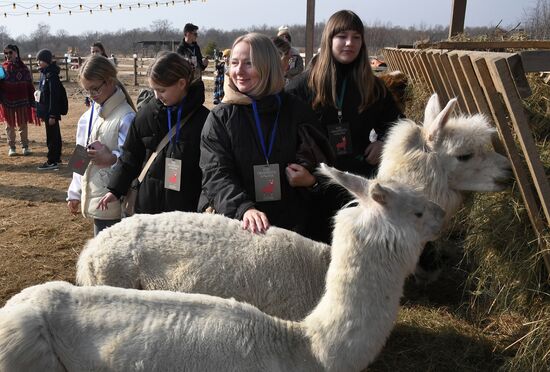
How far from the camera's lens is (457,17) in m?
7.71

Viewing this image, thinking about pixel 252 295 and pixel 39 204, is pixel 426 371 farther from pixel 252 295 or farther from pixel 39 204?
pixel 39 204

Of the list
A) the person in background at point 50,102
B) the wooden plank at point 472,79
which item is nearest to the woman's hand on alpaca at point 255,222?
the wooden plank at point 472,79

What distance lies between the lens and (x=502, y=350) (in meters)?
3.38

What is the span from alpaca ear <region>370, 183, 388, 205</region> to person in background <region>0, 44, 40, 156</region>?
1048cm

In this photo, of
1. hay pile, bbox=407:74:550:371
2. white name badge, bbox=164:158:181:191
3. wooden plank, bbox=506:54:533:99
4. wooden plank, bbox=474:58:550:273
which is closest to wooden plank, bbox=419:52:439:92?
hay pile, bbox=407:74:550:371

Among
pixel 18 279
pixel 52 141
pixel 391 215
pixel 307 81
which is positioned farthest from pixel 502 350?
pixel 52 141

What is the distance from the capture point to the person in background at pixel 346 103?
366 centimetres

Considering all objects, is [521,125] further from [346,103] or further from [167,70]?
[167,70]

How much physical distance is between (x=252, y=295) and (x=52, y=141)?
28.1ft

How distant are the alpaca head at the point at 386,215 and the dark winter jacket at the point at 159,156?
4.55ft

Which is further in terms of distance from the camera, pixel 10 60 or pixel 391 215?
pixel 10 60

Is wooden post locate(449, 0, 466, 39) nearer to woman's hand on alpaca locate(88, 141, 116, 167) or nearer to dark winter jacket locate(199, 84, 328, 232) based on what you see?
dark winter jacket locate(199, 84, 328, 232)

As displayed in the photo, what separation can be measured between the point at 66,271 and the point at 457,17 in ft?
21.3

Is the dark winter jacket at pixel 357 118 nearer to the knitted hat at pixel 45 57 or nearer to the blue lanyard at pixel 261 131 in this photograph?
the blue lanyard at pixel 261 131
